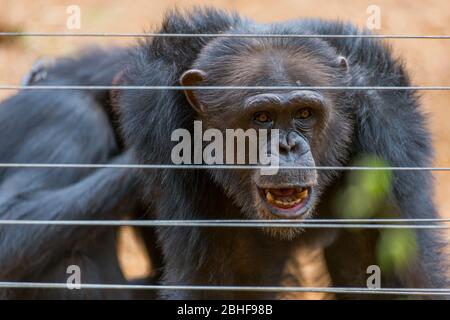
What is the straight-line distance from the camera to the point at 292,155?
369cm

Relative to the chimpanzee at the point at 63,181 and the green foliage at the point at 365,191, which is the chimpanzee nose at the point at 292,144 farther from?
the chimpanzee at the point at 63,181

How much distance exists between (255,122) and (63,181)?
66.6 inches

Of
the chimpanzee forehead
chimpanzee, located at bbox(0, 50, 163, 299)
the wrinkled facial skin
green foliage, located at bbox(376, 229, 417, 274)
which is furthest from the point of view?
chimpanzee, located at bbox(0, 50, 163, 299)

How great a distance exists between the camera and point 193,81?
4039mm

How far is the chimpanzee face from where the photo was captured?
3.72 metres

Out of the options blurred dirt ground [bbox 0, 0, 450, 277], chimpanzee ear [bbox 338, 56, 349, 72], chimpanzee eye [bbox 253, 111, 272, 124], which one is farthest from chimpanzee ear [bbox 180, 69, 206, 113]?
blurred dirt ground [bbox 0, 0, 450, 277]

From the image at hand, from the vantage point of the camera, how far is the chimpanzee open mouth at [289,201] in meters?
3.78

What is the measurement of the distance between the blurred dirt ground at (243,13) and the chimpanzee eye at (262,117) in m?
3.85

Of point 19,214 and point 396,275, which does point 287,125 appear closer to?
point 396,275

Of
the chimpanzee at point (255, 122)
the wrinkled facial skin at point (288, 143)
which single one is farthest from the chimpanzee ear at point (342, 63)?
the wrinkled facial skin at point (288, 143)

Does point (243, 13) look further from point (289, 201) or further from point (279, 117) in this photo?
point (289, 201)

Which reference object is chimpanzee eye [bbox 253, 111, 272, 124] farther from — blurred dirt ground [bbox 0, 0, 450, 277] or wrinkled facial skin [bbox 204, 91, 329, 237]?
blurred dirt ground [bbox 0, 0, 450, 277]
